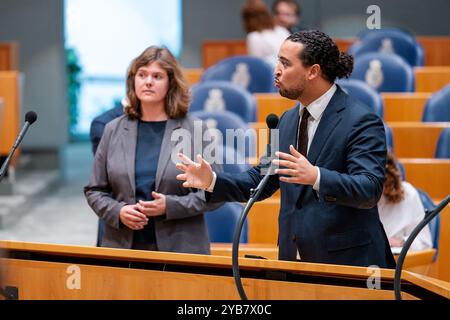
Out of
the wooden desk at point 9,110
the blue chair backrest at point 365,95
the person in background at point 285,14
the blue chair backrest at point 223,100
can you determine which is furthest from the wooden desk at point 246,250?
the wooden desk at point 9,110

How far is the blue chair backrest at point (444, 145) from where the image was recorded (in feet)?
14.8

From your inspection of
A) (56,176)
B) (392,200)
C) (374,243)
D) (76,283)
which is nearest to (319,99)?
(374,243)

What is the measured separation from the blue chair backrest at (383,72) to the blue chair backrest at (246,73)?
0.61 metres

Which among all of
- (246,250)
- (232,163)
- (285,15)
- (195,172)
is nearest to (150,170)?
(246,250)

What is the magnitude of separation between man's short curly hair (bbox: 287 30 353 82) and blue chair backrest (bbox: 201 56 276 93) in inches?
149

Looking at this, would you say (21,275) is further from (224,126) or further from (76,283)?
(224,126)

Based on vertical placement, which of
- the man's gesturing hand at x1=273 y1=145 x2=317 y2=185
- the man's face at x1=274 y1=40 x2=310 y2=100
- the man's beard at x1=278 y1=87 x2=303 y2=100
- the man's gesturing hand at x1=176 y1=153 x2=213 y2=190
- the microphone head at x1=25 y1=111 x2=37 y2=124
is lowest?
the man's gesturing hand at x1=176 y1=153 x2=213 y2=190

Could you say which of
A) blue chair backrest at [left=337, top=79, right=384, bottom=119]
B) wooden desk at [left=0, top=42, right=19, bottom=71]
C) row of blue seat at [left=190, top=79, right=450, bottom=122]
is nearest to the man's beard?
blue chair backrest at [left=337, top=79, right=384, bottom=119]

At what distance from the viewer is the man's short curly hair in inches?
87.9

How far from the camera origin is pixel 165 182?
2.83m

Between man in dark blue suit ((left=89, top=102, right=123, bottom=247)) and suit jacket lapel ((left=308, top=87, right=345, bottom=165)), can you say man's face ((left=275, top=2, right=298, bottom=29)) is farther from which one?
suit jacket lapel ((left=308, top=87, right=345, bottom=165))

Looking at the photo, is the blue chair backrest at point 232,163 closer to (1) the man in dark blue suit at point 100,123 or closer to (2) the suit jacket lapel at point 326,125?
(1) the man in dark blue suit at point 100,123

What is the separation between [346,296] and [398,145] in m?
2.99

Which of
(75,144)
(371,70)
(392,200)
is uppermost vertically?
(371,70)
